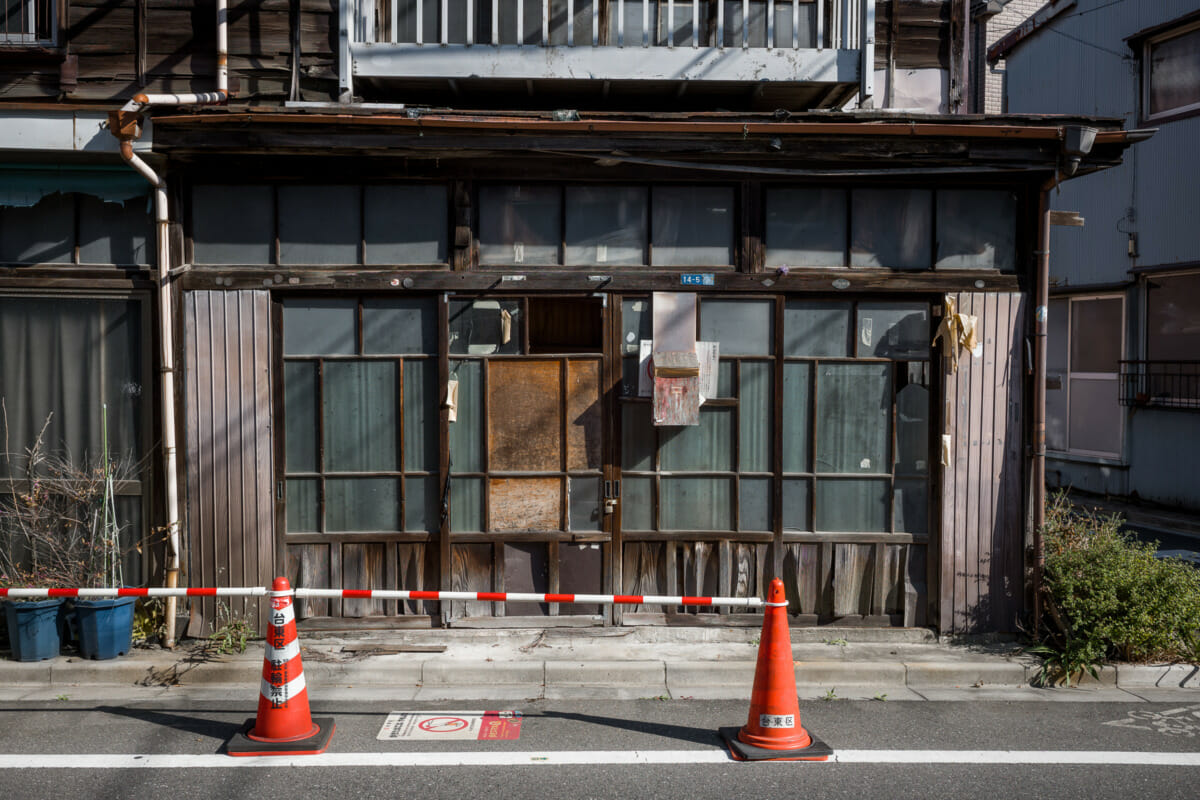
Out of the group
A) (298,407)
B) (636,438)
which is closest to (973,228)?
(636,438)

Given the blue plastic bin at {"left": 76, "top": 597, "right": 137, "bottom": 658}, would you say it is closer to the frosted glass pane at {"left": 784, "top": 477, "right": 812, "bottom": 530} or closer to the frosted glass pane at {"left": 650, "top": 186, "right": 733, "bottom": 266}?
the frosted glass pane at {"left": 650, "top": 186, "right": 733, "bottom": 266}

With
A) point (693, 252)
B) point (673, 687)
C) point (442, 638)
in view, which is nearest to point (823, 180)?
point (693, 252)

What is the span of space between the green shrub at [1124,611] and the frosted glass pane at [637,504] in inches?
129

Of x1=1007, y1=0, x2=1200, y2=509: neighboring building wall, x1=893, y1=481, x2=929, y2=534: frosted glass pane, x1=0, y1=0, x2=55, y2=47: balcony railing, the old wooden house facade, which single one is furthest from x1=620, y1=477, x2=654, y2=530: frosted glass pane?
x1=1007, y1=0, x2=1200, y2=509: neighboring building wall

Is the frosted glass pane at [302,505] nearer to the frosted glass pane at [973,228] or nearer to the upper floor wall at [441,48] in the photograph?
the upper floor wall at [441,48]

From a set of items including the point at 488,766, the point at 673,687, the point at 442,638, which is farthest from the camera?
the point at 442,638

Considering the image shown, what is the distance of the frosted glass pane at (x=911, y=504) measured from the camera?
7.48m

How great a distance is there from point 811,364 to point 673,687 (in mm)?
2892

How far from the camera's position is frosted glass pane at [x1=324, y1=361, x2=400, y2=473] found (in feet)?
24.0

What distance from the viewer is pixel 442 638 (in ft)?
23.5

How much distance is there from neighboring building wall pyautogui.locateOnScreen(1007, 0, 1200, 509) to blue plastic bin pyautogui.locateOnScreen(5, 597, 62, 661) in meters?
14.8

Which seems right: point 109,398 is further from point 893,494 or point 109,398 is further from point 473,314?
point 893,494

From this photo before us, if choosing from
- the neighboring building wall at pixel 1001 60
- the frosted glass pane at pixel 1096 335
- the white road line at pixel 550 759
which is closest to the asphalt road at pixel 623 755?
the white road line at pixel 550 759

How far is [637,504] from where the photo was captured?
7449mm
